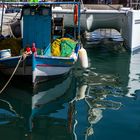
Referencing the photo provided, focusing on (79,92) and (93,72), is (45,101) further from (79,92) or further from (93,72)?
(93,72)

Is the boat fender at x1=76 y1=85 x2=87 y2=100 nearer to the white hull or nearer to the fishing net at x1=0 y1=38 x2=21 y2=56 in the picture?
the fishing net at x1=0 y1=38 x2=21 y2=56

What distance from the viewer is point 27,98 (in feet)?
36.7

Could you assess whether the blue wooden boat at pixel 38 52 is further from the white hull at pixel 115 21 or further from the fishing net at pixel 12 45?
the white hull at pixel 115 21

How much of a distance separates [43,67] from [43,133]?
402 cm

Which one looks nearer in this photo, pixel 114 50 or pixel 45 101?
pixel 45 101

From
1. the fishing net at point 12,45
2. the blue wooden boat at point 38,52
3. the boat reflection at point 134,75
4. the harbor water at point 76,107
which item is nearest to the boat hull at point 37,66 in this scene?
the blue wooden boat at point 38,52

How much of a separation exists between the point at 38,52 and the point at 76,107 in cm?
321

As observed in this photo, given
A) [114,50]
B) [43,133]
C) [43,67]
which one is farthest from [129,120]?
[114,50]

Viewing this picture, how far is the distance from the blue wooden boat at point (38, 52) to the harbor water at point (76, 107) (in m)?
0.50

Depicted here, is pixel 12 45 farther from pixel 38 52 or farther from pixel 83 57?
pixel 83 57

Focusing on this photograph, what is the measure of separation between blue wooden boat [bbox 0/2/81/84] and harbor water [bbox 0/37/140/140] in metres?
0.50

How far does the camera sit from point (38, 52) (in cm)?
1288

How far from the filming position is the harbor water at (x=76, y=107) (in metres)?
8.48

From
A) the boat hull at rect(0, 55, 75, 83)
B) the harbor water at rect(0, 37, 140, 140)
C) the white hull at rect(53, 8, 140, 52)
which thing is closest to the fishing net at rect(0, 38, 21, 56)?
the boat hull at rect(0, 55, 75, 83)
